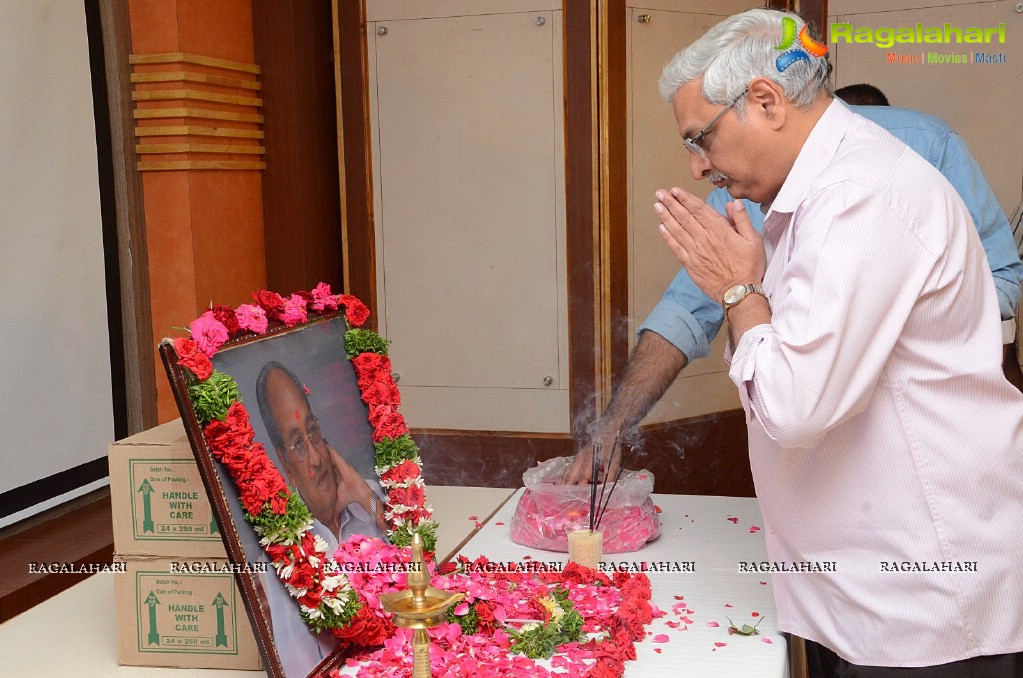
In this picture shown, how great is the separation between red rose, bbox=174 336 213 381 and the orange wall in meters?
2.25

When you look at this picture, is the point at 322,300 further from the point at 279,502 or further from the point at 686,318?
the point at 686,318

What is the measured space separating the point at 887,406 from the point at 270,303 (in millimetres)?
987

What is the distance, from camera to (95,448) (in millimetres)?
3244

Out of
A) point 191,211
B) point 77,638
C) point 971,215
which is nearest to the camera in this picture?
point 77,638

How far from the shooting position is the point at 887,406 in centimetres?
145

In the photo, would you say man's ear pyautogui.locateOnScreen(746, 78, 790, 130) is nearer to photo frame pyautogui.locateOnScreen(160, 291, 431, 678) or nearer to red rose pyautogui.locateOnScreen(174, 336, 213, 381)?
photo frame pyautogui.locateOnScreen(160, 291, 431, 678)

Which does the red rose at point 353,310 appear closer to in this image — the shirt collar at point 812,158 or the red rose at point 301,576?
the red rose at point 301,576

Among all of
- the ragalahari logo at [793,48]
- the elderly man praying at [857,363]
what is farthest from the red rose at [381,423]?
the ragalahari logo at [793,48]

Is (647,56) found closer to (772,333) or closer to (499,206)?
(499,206)

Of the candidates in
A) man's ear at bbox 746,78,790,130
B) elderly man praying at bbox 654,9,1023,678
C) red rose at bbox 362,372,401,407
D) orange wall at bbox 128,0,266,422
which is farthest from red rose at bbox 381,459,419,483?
orange wall at bbox 128,0,266,422

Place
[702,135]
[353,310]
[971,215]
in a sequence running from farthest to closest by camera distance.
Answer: [971,215] → [353,310] → [702,135]

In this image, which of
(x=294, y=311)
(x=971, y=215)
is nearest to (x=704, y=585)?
(x=294, y=311)

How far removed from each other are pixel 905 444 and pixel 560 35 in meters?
2.96

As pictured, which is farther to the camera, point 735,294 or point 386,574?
point 386,574
